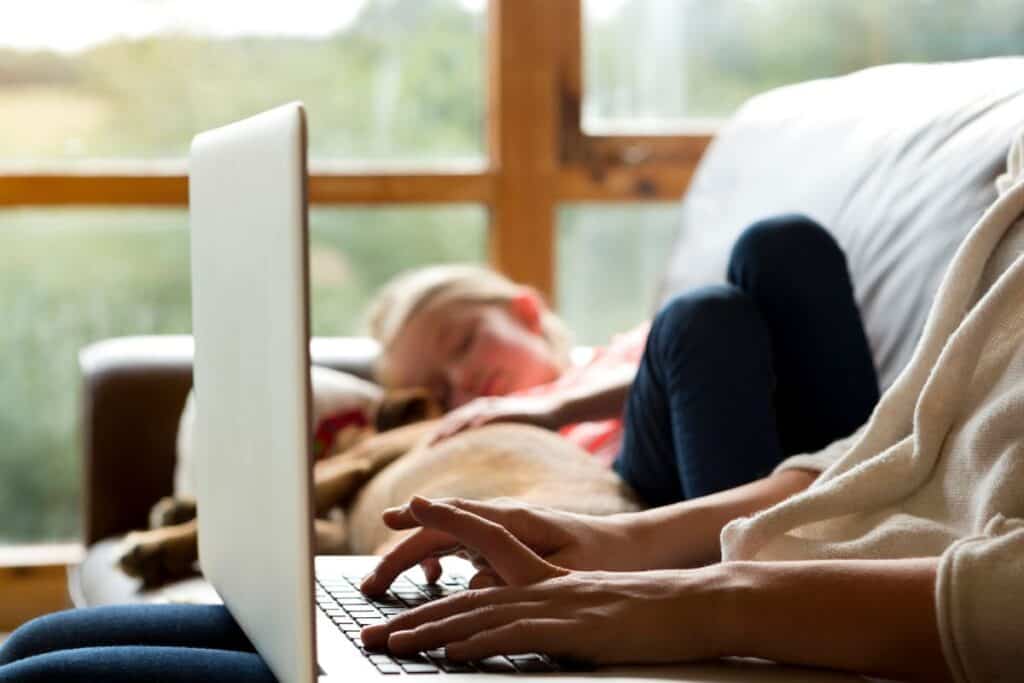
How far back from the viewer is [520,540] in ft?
3.90

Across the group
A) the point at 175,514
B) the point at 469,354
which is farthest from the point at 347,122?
the point at 175,514

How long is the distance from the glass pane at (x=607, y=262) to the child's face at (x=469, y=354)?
2.75 feet

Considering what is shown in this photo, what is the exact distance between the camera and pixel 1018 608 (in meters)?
0.93

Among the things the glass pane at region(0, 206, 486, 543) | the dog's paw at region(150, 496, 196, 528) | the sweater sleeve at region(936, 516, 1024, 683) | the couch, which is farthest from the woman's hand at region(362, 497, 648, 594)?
the glass pane at region(0, 206, 486, 543)

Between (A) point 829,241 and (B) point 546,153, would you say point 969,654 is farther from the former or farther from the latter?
(B) point 546,153

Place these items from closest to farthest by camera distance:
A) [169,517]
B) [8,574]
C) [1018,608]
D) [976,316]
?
[1018,608] < [976,316] < [169,517] < [8,574]

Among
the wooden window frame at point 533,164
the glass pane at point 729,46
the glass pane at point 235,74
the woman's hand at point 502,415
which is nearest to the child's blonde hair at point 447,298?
the woman's hand at point 502,415

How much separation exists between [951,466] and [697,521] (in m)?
0.27

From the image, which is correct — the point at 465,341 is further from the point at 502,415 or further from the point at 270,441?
the point at 270,441

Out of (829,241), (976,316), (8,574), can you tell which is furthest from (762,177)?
(8,574)

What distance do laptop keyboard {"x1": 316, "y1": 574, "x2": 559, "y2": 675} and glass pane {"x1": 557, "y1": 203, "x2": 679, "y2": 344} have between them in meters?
1.96

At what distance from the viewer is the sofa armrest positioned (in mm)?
2275

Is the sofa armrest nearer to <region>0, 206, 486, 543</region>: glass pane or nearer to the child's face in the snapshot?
the child's face

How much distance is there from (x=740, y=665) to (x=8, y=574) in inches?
90.6
